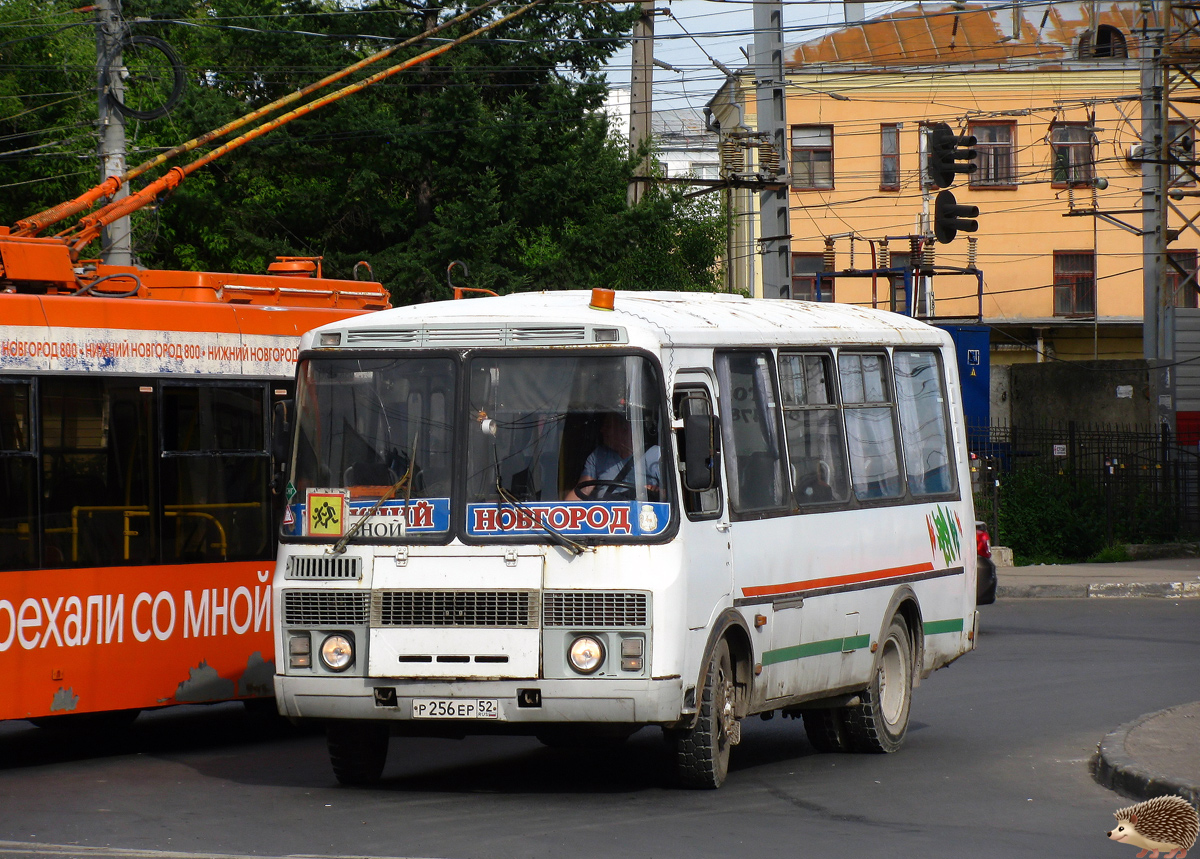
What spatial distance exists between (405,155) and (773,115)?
1029 cm

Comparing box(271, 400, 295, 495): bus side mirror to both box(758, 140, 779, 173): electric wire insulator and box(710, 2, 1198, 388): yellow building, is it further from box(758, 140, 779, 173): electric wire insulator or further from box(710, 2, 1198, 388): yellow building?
box(710, 2, 1198, 388): yellow building

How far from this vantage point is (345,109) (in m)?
30.8

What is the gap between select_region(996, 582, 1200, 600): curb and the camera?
22.2 m

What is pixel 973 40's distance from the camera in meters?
50.2

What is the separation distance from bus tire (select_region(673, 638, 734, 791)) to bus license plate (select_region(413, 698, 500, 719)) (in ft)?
3.39

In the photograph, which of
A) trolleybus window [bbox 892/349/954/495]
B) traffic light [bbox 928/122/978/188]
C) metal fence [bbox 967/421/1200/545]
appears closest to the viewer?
trolleybus window [bbox 892/349/954/495]

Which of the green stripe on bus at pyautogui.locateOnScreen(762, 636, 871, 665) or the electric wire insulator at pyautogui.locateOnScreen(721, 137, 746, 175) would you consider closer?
the green stripe on bus at pyautogui.locateOnScreen(762, 636, 871, 665)

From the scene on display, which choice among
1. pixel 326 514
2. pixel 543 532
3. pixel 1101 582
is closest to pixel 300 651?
pixel 326 514

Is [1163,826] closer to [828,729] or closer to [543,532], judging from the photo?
[543,532]

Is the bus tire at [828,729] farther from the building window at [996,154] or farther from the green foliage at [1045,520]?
the building window at [996,154]

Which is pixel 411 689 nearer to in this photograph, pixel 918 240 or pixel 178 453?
pixel 178 453

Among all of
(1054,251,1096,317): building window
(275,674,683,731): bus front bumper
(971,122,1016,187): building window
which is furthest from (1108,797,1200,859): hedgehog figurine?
(1054,251,1096,317): building window

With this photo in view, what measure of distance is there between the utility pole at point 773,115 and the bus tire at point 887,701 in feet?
34.1

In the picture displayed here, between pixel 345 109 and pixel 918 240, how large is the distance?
43.2 ft
